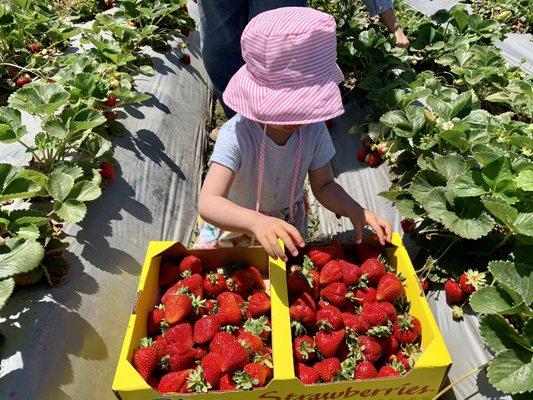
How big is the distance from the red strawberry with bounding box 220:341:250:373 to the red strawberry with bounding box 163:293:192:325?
8.5 inches

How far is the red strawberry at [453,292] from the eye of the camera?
5.49 ft

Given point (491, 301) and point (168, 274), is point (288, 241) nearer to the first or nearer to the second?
point (168, 274)

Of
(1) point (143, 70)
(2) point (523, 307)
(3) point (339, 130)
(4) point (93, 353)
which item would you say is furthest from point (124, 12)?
(2) point (523, 307)

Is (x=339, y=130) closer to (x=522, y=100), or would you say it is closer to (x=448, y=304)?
(x=522, y=100)

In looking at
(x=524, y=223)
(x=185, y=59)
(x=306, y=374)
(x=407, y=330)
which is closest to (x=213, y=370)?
(x=306, y=374)

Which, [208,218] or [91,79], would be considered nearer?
[208,218]

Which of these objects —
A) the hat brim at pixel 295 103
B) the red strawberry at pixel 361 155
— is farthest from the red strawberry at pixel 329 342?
the red strawberry at pixel 361 155

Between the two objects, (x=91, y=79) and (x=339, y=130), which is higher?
(x=91, y=79)

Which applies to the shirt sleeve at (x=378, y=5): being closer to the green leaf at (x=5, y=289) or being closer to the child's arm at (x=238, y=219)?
the child's arm at (x=238, y=219)

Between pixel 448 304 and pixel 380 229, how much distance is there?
16.7 inches

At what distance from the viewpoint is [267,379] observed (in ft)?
4.45

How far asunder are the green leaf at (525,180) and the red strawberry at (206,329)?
111 centimetres

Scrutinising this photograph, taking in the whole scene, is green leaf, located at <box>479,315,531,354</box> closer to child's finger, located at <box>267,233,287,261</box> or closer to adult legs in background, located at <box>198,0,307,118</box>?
child's finger, located at <box>267,233,287,261</box>

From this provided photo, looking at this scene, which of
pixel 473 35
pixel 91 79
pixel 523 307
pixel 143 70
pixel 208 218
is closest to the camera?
pixel 523 307
